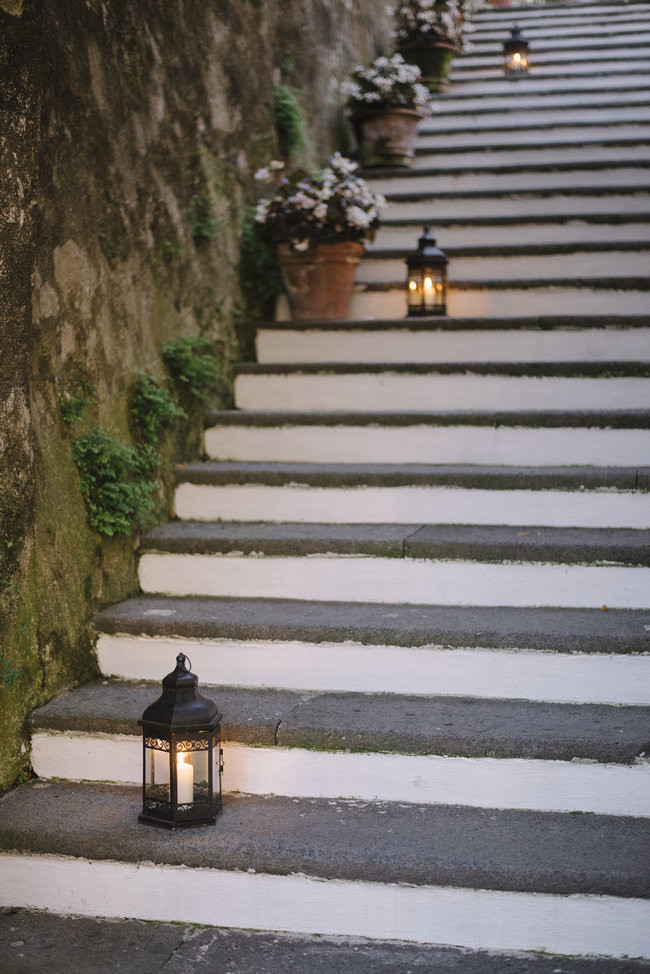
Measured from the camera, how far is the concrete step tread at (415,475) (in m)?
3.36

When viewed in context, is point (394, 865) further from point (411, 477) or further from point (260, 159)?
point (260, 159)

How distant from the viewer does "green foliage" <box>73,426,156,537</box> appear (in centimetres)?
294

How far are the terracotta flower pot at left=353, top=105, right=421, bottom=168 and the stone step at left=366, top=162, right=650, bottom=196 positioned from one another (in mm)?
142

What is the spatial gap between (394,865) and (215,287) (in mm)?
2594

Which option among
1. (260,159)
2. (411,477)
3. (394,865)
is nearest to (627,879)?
(394,865)

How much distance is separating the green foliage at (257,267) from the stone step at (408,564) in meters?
1.50

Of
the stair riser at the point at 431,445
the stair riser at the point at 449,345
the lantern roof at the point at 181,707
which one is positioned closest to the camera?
the lantern roof at the point at 181,707

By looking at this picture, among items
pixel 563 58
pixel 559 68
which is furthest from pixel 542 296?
pixel 563 58

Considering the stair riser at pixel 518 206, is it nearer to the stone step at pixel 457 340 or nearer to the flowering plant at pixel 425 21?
the stone step at pixel 457 340

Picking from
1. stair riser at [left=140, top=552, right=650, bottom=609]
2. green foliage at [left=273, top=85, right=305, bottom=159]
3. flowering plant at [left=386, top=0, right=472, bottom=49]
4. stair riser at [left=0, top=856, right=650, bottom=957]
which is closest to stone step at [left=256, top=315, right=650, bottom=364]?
green foliage at [left=273, top=85, right=305, bottom=159]

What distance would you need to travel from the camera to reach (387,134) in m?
5.61

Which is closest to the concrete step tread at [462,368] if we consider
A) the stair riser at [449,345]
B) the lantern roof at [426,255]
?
the stair riser at [449,345]

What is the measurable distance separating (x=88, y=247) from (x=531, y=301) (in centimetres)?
218

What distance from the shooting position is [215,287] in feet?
13.3
